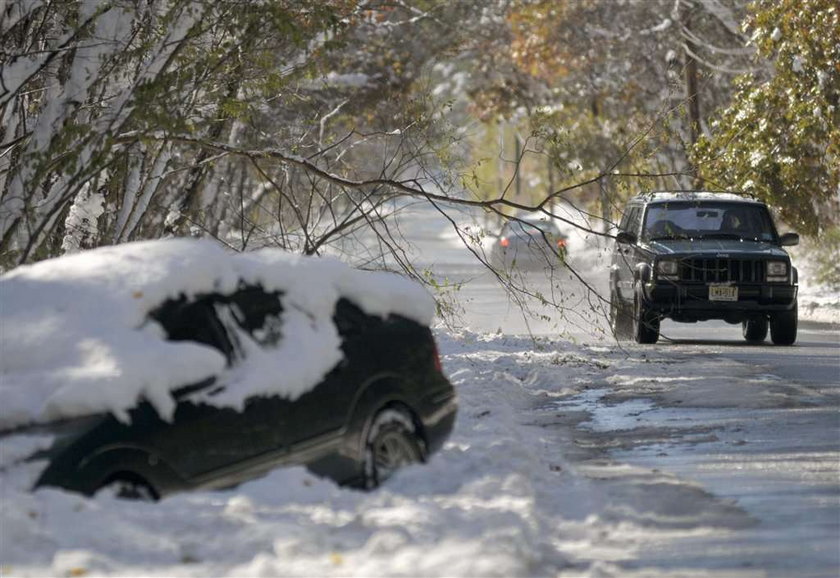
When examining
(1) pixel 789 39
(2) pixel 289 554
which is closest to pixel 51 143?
(2) pixel 289 554

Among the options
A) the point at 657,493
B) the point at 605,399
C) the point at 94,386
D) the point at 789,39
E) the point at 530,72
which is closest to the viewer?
the point at 94,386

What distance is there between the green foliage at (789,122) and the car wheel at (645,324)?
661 cm

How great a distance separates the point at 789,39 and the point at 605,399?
44.9 ft

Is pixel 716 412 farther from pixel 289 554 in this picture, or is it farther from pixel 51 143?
pixel 289 554

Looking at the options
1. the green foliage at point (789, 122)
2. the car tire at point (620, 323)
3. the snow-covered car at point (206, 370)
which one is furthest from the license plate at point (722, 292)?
the snow-covered car at point (206, 370)

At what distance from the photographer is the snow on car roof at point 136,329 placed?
7523 mm

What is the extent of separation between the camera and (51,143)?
42.5 feet

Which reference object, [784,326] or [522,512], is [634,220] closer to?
[784,326]

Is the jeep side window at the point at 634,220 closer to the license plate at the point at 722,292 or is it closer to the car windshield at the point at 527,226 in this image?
the car windshield at the point at 527,226

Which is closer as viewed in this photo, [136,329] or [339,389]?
[136,329]

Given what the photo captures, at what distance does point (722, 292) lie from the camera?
768 inches

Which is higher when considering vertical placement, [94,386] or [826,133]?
[826,133]

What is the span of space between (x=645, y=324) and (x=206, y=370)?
41.3ft

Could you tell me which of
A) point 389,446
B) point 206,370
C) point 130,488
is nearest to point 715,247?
point 389,446
